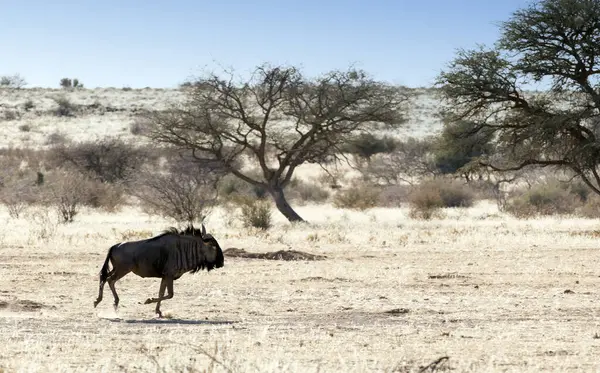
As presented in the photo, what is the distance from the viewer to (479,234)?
26406 millimetres

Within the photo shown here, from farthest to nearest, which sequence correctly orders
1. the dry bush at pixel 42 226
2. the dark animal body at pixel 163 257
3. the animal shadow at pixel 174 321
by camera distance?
the dry bush at pixel 42 226, the dark animal body at pixel 163 257, the animal shadow at pixel 174 321

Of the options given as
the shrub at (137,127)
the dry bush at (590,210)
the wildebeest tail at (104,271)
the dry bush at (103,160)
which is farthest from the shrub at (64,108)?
the wildebeest tail at (104,271)

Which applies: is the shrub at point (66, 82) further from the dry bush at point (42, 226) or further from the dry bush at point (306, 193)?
the dry bush at point (42, 226)

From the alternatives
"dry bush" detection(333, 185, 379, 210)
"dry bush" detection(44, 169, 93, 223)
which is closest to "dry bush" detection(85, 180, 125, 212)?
"dry bush" detection(44, 169, 93, 223)

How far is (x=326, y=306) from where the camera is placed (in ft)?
46.2

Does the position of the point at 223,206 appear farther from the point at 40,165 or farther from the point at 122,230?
the point at 40,165

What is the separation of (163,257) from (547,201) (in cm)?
2959

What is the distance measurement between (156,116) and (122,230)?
796 cm

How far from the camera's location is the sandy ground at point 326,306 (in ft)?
30.1

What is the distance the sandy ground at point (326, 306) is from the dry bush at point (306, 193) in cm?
1912

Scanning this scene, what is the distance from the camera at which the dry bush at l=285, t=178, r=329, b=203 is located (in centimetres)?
4691

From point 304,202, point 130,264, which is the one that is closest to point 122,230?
point 130,264

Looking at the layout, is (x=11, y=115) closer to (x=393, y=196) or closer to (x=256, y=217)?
(x=393, y=196)

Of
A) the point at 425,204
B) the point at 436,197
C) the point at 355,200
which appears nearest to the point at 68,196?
the point at 425,204
